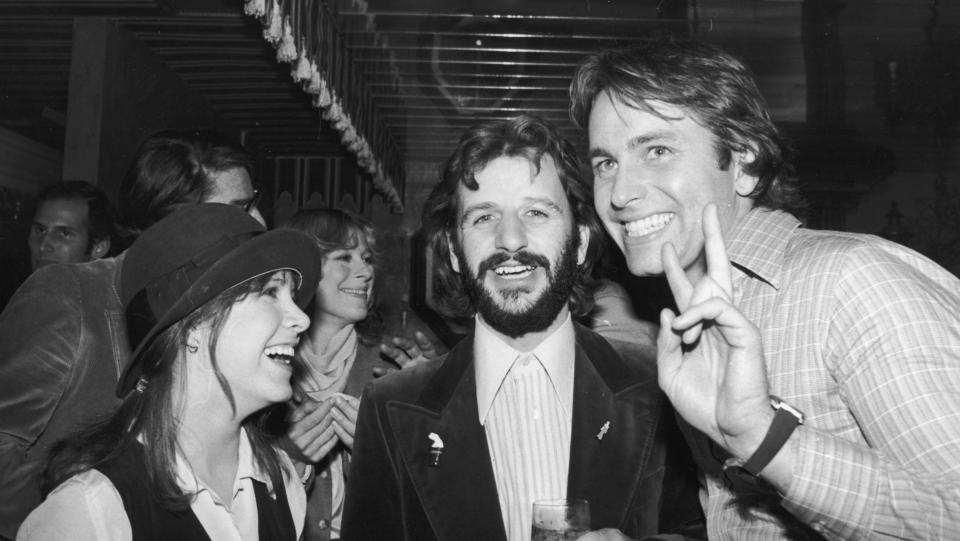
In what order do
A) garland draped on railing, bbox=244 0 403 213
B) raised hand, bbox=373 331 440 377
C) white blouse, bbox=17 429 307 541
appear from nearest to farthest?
white blouse, bbox=17 429 307 541
raised hand, bbox=373 331 440 377
garland draped on railing, bbox=244 0 403 213

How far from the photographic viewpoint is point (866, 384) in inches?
60.6

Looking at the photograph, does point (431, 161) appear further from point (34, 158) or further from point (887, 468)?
point (887, 468)

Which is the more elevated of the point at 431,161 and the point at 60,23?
the point at 60,23

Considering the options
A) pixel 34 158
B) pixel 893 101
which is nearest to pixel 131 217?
pixel 34 158

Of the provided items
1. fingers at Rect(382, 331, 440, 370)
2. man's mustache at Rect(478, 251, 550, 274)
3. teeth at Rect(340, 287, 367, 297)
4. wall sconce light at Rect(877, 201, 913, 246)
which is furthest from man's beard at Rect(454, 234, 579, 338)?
wall sconce light at Rect(877, 201, 913, 246)

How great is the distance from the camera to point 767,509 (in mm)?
1906

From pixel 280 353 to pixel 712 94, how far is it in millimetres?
1287

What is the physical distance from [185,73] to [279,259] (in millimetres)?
5299

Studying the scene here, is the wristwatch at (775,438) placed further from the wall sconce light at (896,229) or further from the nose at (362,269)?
the wall sconce light at (896,229)

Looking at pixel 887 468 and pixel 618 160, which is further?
pixel 618 160

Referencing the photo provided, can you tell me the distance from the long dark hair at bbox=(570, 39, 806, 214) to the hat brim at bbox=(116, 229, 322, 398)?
2.95 feet

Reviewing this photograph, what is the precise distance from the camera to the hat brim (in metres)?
2.07

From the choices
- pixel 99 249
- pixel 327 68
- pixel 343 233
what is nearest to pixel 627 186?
pixel 343 233

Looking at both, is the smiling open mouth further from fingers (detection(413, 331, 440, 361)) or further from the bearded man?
fingers (detection(413, 331, 440, 361))
